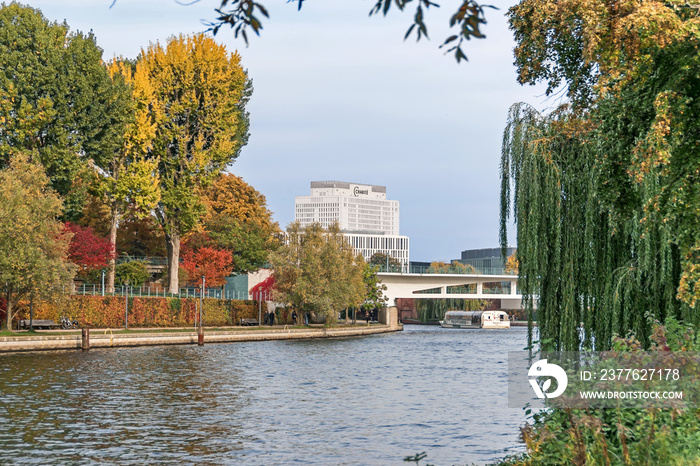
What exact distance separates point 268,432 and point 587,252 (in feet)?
33.6

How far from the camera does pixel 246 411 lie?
26.7m

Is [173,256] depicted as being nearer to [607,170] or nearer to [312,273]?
[312,273]

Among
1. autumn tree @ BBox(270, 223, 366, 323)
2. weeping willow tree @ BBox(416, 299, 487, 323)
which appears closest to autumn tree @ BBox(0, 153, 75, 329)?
autumn tree @ BBox(270, 223, 366, 323)

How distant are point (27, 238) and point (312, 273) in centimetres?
3203

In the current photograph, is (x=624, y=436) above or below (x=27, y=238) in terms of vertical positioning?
below

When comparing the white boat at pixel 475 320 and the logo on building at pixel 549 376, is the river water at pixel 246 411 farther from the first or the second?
the white boat at pixel 475 320

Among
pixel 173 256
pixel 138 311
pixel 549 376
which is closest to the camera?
pixel 549 376

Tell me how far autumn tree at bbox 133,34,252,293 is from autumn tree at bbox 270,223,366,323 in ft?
42.9

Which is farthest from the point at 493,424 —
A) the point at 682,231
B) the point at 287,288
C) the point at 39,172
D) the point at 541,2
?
the point at 287,288

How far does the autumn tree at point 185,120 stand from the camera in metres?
63.5

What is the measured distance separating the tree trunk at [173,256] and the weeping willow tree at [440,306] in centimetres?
9354

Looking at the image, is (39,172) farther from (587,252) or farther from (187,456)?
(587,252)

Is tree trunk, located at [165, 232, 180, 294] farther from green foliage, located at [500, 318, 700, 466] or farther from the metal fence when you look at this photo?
green foliage, located at [500, 318, 700, 466]

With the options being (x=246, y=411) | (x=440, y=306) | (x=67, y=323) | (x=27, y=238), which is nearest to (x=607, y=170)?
(x=246, y=411)
